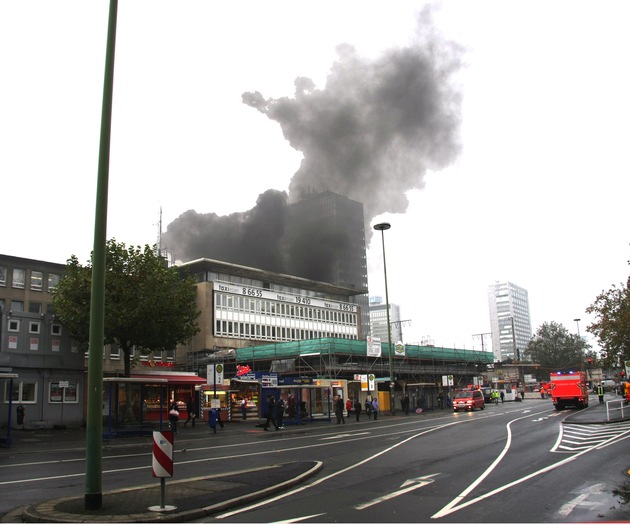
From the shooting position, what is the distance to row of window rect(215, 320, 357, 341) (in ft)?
228

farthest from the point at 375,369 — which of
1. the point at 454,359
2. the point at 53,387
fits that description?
the point at 53,387

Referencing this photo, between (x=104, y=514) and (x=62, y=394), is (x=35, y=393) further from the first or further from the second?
(x=104, y=514)

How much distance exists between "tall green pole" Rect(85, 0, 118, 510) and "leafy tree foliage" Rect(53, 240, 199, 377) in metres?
24.9

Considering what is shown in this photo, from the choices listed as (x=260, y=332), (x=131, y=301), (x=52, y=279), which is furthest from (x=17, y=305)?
(x=260, y=332)

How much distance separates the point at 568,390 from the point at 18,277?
48.5 m

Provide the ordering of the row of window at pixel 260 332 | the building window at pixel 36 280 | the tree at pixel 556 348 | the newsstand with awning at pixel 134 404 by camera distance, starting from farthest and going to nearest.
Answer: the tree at pixel 556 348 < the row of window at pixel 260 332 < the building window at pixel 36 280 < the newsstand with awning at pixel 134 404

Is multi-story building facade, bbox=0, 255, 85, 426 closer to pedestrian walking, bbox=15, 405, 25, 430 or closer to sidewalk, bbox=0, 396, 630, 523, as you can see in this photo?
pedestrian walking, bbox=15, 405, 25, 430

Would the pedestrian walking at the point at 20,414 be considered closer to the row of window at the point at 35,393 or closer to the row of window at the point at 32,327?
the row of window at the point at 35,393

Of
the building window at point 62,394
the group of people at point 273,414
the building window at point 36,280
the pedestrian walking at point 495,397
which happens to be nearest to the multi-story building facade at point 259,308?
the building window at point 36,280

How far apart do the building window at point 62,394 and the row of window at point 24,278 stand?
68.1 ft

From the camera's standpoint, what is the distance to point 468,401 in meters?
46.7

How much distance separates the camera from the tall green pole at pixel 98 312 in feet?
27.1

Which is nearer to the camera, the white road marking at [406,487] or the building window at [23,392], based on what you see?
the white road marking at [406,487]

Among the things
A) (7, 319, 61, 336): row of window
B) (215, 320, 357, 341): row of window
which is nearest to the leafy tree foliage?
(7, 319, 61, 336): row of window
